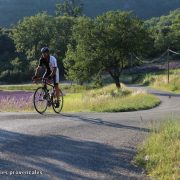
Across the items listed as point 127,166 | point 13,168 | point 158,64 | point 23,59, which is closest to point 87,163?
point 127,166

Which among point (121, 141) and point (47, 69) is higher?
point (47, 69)

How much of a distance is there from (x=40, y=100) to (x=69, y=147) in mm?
5310

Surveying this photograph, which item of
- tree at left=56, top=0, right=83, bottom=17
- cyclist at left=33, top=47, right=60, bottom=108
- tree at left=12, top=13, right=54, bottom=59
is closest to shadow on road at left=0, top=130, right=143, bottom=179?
cyclist at left=33, top=47, right=60, bottom=108

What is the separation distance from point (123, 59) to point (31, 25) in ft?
152

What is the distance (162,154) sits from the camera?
26.6 ft

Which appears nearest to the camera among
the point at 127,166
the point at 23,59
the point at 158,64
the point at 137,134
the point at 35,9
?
the point at 127,166

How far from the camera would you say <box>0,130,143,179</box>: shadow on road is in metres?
7.27

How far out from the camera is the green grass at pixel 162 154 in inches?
285

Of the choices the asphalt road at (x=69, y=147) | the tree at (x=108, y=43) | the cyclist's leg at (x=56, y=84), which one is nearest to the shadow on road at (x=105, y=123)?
the asphalt road at (x=69, y=147)

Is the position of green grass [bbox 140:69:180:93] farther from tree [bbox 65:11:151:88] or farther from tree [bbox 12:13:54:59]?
tree [bbox 12:13:54:59]

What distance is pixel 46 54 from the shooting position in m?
12.8

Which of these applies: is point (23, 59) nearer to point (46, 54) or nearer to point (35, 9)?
point (46, 54)

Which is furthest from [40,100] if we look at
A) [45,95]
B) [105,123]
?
[105,123]

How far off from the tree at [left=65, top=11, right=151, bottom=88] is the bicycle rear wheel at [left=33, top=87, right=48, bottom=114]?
97.4ft
